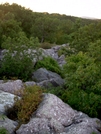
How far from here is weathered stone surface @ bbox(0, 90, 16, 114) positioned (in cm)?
1310

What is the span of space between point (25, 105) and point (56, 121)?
1.72m

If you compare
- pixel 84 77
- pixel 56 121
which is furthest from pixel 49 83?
pixel 56 121

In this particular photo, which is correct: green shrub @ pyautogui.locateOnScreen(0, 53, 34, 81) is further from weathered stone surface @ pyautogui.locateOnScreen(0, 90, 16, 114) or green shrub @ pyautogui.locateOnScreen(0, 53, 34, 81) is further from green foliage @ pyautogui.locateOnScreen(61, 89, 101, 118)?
green foliage @ pyautogui.locateOnScreen(61, 89, 101, 118)

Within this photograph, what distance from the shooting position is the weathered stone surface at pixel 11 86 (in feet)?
50.3

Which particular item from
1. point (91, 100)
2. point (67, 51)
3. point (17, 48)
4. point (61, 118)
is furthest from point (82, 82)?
point (67, 51)

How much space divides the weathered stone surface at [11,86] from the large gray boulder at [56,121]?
2267mm

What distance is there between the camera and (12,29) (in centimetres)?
3231

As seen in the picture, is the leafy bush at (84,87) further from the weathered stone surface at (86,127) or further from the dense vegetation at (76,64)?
the weathered stone surface at (86,127)

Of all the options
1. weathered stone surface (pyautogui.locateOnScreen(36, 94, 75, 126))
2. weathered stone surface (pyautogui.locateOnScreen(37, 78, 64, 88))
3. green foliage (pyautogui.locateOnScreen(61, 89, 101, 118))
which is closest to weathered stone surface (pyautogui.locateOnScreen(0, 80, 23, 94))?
weathered stone surface (pyautogui.locateOnScreen(36, 94, 75, 126))

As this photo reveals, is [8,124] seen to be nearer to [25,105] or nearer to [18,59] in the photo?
[25,105]

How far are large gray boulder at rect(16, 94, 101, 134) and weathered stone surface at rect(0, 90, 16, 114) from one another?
151cm

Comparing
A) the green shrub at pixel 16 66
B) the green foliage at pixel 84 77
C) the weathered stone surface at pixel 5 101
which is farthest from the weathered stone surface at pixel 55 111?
the green shrub at pixel 16 66

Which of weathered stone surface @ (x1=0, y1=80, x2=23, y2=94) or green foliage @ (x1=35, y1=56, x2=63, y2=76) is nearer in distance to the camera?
weathered stone surface @ (x1=0, y1=80, x2=23, y2=94)

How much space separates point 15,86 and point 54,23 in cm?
3216
